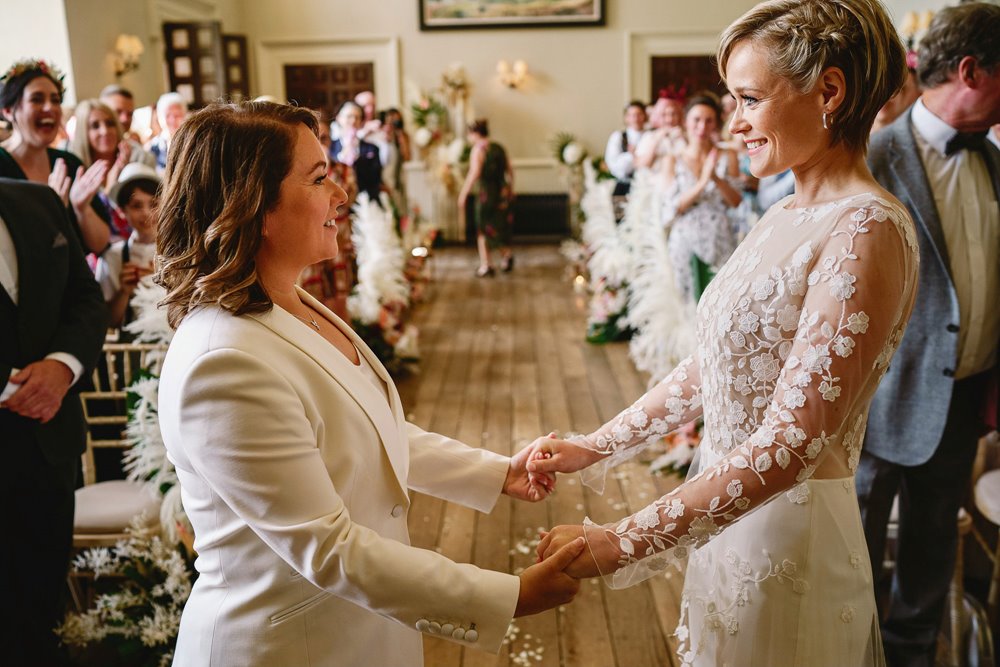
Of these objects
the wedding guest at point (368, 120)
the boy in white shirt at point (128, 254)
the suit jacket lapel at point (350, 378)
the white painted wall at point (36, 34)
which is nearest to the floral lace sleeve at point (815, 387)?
the suit jacket lapel at point (350, 378)

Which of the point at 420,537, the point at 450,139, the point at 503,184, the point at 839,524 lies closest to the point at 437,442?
the point at 839,524

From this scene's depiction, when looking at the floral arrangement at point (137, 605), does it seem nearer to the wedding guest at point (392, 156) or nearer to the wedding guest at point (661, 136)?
the wedding guest at point (661, 136)

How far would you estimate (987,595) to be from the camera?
9.59 ft

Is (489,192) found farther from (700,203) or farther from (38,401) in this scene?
(38,401)

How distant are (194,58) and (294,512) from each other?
8.76m

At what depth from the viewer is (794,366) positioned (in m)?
1.30

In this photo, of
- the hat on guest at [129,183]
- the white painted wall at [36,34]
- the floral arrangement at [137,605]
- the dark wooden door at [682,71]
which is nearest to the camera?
the floral arrangement at [137,605]

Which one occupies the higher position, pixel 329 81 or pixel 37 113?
pixel 329 81

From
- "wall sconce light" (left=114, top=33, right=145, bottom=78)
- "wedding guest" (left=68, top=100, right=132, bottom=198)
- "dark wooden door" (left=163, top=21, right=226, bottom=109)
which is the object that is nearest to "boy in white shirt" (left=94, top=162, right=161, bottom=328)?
"wedding guest" (left=68, top=100, right=132, bottom=198)

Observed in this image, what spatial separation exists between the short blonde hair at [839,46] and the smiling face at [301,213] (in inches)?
28.2

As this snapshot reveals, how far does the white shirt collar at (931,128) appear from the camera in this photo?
211 centimetres

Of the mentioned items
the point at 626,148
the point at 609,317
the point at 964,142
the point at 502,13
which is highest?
the point at 502,13

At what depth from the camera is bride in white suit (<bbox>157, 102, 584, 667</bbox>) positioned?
1148 millimetres

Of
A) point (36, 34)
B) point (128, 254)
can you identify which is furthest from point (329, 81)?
point (128, 254)
